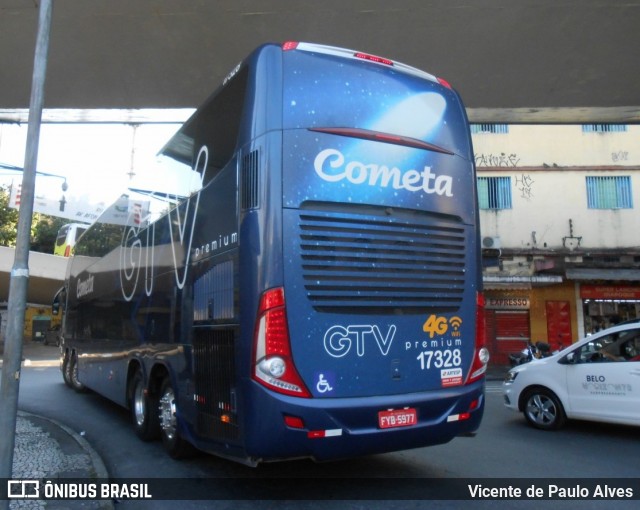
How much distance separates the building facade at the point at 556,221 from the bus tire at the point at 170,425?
52.6ft

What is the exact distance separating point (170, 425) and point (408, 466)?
114 inches

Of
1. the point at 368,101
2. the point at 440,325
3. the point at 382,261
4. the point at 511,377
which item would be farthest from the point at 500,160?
the point at 382,261

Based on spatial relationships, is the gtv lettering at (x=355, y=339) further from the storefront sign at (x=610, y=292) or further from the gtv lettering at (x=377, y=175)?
the storefront sign at (x=610, y=292)

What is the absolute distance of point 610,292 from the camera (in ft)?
68.7

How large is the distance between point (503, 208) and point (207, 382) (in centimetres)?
1815

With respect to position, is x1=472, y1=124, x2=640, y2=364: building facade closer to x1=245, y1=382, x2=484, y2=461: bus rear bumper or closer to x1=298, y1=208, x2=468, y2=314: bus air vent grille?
x1=298, y1=208, x2=468, y2=314: bus air vent grille

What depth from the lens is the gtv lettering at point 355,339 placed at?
464 cm

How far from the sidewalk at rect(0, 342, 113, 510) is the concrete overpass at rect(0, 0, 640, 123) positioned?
6136 mm

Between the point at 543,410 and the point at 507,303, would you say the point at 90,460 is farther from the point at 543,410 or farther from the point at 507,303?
the point at 507,303

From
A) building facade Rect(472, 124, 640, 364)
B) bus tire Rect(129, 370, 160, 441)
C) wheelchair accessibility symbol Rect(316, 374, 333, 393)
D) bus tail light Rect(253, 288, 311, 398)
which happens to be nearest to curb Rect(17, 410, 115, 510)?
bus tire Rect(129, 370, 160, 441)

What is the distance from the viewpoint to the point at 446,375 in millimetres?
5227

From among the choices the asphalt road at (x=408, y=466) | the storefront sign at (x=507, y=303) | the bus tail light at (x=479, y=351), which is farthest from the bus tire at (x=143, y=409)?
the storefront sign at (x=507, y=303)

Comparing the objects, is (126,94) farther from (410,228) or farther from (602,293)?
(602,293)

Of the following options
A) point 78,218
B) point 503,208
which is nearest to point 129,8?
point 78,218
